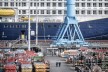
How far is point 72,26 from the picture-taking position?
240ft

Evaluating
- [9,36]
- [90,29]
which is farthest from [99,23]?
[9,36]

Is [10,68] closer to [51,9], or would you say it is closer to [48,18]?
[48,18]

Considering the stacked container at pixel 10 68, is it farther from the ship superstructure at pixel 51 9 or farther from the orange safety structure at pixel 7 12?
the ship superstructure at pixel 51 9

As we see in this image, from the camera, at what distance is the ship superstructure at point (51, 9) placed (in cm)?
7575

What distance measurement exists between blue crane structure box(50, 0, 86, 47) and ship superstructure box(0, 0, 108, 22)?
321 cm

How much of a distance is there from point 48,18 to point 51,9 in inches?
53.0

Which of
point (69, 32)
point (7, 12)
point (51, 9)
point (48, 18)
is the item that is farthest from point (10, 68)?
point (51, 9)

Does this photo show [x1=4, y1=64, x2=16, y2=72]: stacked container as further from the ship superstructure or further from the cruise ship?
the ship superstructure

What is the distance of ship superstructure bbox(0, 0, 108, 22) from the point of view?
249 feet

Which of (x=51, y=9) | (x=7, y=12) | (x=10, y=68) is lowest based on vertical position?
(x=10, y=68)

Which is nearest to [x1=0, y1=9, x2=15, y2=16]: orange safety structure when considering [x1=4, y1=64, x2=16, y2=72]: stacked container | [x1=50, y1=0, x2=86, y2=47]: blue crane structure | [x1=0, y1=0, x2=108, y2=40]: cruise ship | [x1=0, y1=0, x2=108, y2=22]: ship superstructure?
[x1=0, y1=0, x2=108, y2=40]: cruise ship

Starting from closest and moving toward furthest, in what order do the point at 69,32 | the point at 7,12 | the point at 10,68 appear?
the point at 10,68 → the point at 69,32 → the point at 7,12

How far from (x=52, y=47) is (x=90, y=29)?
8.45 meters

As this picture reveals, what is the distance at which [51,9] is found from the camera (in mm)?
75750
